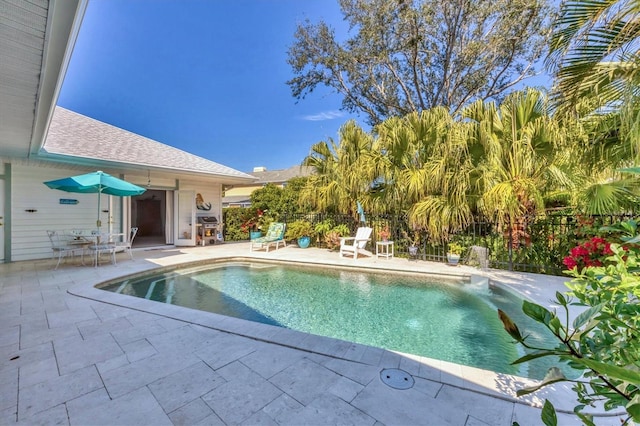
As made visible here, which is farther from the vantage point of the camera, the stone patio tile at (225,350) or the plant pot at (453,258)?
the plant pot at (453,258)

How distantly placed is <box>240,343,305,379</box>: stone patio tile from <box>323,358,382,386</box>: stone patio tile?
36cm

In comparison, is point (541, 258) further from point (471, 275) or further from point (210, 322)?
point (210, 322)

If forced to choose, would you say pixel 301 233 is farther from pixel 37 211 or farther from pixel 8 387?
pixel 8 387

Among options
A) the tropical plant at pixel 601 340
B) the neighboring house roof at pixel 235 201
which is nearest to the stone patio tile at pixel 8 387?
the tropical plant at pixel 601 340

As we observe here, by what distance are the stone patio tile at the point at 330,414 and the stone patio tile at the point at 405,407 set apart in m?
0.07

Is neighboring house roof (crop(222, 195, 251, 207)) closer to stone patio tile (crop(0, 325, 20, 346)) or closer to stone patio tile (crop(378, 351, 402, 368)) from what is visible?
stone patio tile (crop(0, 325, 20, 346))

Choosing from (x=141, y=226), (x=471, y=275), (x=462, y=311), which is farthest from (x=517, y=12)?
(x=141, y=226)

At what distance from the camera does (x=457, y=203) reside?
686 centimetres

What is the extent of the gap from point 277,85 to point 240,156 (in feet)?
34.3

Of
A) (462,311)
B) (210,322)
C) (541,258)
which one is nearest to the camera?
(210,322)

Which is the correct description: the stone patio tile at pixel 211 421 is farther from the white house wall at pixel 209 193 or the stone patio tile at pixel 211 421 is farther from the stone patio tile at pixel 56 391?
the white house wall at pixel 209 193

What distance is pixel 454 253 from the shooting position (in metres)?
7.41

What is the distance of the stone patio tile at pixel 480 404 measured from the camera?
202 centimetres

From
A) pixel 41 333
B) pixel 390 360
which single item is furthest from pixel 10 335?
pixel 390 360
